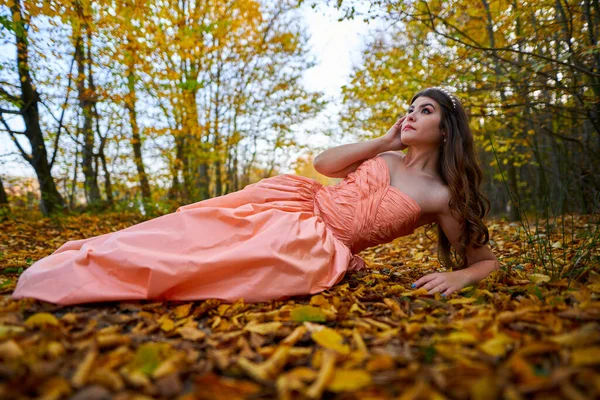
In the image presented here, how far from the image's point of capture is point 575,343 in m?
1.00

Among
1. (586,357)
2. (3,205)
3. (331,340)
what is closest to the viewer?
(586,357)

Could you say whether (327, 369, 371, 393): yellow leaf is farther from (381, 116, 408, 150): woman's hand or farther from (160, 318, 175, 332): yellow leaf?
(381, 116, 408, 150): woman's hand

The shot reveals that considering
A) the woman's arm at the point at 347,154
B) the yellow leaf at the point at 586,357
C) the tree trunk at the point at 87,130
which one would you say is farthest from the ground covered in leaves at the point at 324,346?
the tree trunk at the point at 87,130

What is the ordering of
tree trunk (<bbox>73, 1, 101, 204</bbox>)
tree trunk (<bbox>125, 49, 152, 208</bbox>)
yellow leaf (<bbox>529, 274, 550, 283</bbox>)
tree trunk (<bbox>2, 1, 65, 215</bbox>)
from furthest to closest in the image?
tree trunk (<bbox>73, 1, 101, 204</bbox>), tree trunk (<bbox>125, 49, 152, 208</bbox>), tree trunk (<bbox>2, 1, 65, 215</bbox>), yellow leaf (<bbox>529, 274, 550, 283</bbox>)

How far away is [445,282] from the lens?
6.32 feet

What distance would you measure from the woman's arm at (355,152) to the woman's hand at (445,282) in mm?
911

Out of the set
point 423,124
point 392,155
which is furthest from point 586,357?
point 392,155

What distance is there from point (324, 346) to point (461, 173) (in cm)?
151

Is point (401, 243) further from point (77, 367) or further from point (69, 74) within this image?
point (69, 74)

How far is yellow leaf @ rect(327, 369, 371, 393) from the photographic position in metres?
0.88

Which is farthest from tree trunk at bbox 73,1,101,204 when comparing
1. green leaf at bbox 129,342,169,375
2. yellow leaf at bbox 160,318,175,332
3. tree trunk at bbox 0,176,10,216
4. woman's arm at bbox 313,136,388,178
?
green leaf at bbox 129,342,169,375

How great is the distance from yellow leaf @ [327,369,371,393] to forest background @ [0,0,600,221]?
7.97ft

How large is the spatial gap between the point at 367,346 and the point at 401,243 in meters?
3.47

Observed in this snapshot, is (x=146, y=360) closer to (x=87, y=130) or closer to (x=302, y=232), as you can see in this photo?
(x=302, y=232)
